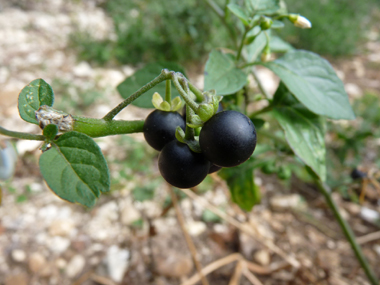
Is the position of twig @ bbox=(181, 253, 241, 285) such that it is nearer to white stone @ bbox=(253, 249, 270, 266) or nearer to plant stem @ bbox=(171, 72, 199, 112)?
white stone @ bbox=(253, 249, 270, 266)

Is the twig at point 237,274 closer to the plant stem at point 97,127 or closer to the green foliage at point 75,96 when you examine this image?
the plant stem at point 97,127

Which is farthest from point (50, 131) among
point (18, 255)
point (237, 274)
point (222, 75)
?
point (18, 255)

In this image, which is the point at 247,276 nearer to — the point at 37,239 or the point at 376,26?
the point at 37,239

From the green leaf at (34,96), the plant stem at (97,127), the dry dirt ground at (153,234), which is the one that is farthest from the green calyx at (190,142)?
the dry dirt ground at (153,234)

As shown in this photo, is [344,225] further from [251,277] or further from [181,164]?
[181,164]

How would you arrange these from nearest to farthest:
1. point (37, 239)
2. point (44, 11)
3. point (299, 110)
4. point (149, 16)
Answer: point (299, 110) → point (37, 239) → point (149, 16) → point (44, 11)

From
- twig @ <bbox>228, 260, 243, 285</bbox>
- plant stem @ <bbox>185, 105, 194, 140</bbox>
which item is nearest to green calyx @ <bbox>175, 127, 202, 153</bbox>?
plant stem @ <bbox>185, 105, 194, 140</bbox>

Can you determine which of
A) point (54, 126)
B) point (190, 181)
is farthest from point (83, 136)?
point (190, 181)
